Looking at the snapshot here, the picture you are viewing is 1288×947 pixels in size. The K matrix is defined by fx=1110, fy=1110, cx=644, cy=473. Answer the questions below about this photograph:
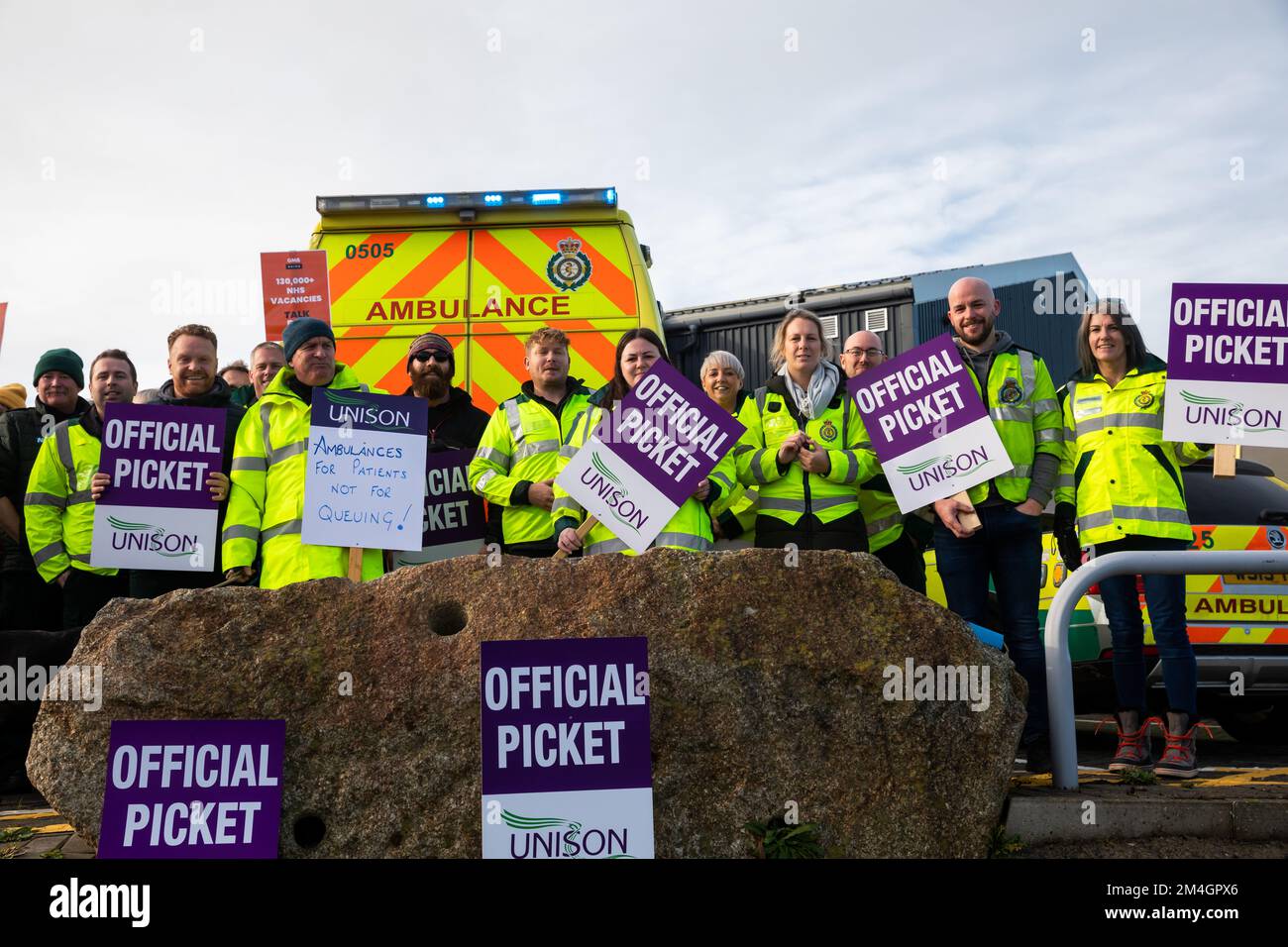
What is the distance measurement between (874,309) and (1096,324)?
654cm

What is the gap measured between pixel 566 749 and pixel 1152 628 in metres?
2.68

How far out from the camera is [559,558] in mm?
3660

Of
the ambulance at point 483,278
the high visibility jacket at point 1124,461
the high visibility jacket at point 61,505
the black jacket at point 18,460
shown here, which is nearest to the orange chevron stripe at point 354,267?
the ambulance at point 483,278

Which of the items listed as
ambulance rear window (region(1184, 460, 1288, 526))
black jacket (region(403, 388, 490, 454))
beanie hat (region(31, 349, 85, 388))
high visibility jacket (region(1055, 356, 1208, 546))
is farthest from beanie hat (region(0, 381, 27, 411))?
ambulance rear window (region(1184, 460, 1288, 526))

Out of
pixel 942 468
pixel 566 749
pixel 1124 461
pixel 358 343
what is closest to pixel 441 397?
pixel 358 343

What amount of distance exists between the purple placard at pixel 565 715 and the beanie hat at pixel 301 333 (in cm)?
204

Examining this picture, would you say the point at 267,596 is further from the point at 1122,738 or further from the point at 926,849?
the point at 1122,738

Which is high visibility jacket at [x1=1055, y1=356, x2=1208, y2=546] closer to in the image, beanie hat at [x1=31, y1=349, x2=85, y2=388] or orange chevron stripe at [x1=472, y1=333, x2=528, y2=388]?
orange chevron stripe at [x1=472, y1=333, x2=528, y2=388]

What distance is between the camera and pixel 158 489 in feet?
15.6

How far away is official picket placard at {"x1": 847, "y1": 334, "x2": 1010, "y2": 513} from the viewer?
14.8 ft

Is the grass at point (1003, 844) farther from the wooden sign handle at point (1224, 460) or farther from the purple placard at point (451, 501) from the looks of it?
the purple placard at point (451, 501)

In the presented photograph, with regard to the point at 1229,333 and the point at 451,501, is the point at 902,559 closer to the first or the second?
the point at 1229,333

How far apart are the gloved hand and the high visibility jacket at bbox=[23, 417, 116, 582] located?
431 centimetres
